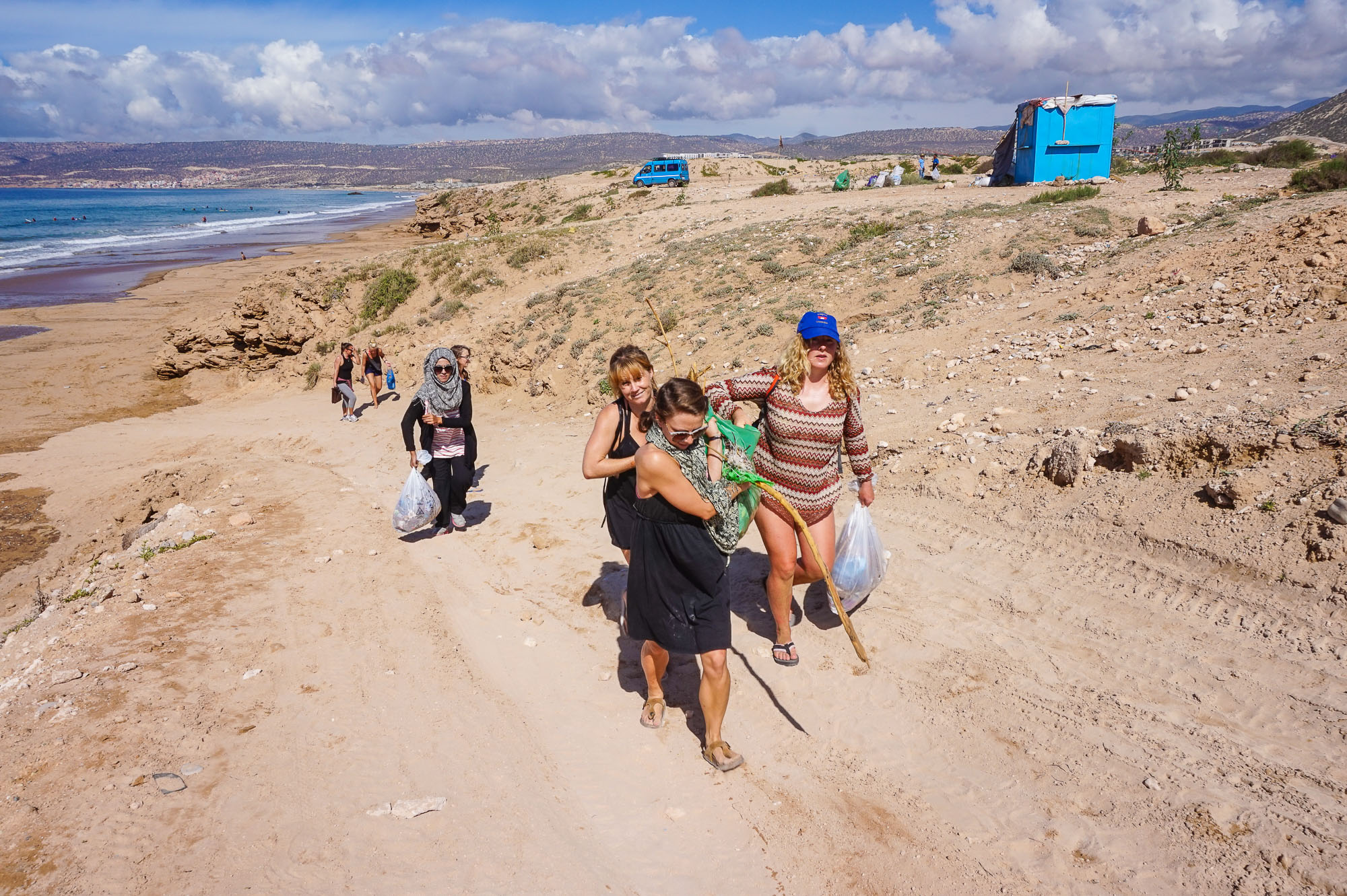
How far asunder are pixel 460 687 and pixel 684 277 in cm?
1076

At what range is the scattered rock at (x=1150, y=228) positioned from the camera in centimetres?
1134

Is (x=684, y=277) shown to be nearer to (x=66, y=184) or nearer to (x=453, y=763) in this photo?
(x=453, y=763)

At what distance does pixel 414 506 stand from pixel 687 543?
12.2 feet

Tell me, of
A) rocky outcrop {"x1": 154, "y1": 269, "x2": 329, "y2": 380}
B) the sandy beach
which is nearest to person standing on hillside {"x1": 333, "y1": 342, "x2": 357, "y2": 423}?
the sandy beach

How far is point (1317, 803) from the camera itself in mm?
2863

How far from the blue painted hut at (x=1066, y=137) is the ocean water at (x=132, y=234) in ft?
96.2

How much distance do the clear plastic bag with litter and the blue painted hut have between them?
21.3 metres

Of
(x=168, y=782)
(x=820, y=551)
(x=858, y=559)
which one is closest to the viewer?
(x=168, y=782)

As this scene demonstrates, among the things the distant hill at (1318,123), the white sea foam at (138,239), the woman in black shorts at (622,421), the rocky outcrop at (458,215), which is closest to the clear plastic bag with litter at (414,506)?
the woman in black shorts at (622,421)

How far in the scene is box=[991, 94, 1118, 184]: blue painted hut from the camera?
21.1 meters

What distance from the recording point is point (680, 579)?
339 centimetres

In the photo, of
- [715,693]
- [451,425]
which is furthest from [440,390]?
[715,693]

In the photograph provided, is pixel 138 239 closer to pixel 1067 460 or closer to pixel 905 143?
pixel 1067 460

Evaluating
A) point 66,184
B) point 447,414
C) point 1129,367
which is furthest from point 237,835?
point 66,184
